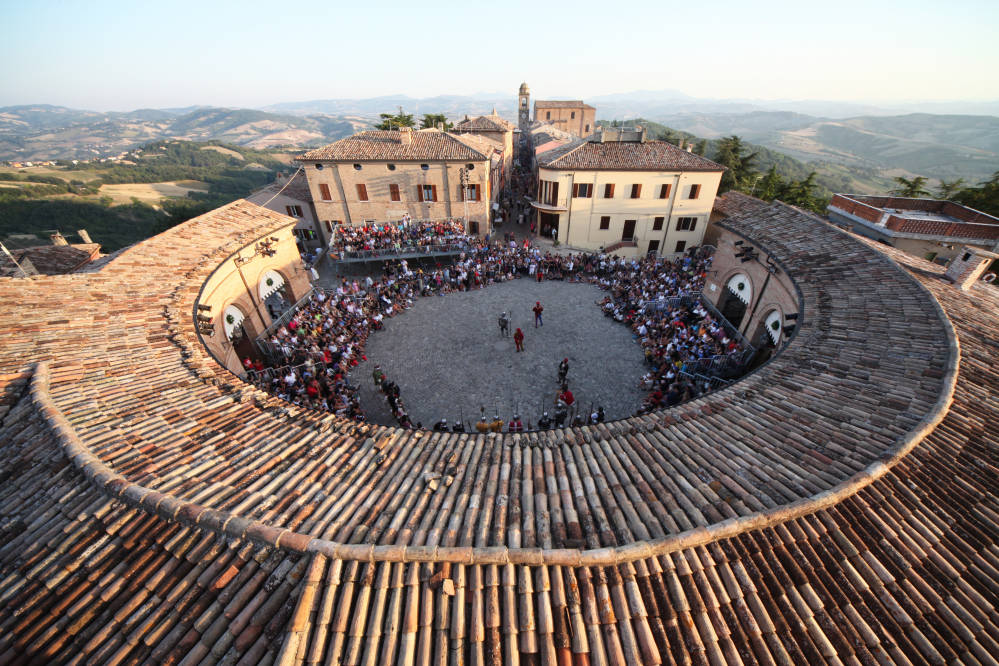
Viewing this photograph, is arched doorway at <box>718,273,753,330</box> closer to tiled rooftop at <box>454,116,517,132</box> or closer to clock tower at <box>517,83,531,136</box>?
tiled rooftop at <box>454,116,517,132</box>

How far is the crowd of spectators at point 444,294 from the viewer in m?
14.6

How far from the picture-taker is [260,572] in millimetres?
4750

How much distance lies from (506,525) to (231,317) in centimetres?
1599

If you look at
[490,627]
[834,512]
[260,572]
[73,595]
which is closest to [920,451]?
[834,512]

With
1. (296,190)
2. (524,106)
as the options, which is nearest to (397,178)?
(296,190)

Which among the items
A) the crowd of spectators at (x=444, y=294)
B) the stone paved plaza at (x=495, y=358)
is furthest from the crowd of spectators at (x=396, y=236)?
the stone paved plaza at (x=495, y=358)

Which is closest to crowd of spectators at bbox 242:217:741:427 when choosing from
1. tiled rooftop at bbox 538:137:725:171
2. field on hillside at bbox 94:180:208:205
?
tiled rooftop at bbox 538:137:725:171

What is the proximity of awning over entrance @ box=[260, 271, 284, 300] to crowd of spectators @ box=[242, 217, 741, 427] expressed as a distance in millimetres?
1698

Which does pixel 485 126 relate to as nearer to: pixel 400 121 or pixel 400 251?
pixel 400 121

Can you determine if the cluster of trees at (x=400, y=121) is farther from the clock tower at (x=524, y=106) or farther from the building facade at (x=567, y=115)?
the building facade at (x=567, y=115)

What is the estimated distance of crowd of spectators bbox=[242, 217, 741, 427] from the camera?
575 inches

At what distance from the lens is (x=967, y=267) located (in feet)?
40.9

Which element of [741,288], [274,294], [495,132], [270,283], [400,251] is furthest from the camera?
[495,132]

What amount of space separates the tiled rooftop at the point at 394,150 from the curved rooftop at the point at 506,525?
70.8 ft
